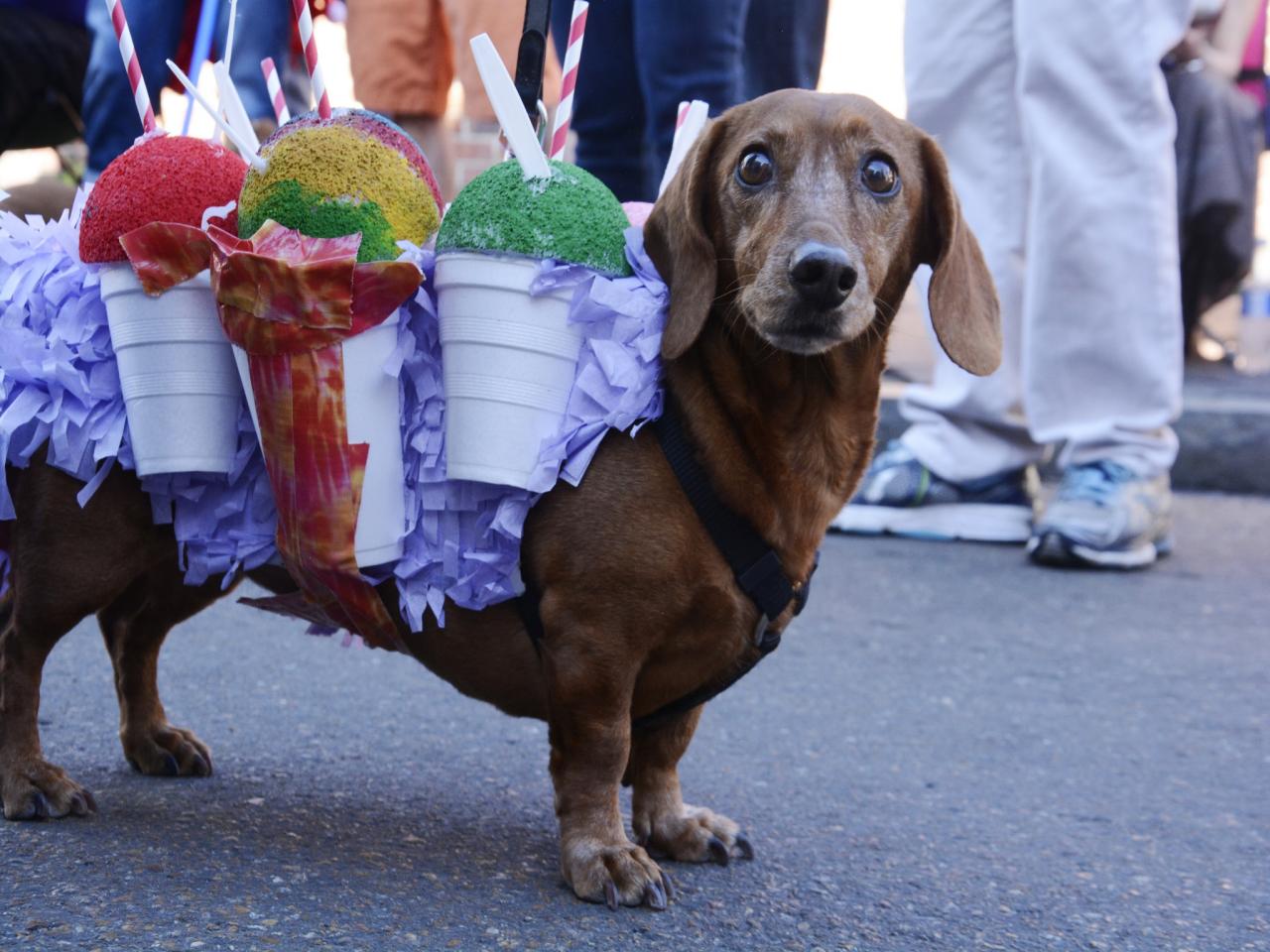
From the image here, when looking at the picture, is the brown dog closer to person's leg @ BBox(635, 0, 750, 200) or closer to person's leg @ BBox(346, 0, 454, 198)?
person's leg @ BBox(635, 0, 750, 200)

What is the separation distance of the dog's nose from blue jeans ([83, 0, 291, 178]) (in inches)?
95.9

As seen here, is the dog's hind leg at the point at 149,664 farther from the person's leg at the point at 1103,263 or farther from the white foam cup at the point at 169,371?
the person's leg at the point at 1103,263

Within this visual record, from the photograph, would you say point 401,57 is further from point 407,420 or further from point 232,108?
point 407,420

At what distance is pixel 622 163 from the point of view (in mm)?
3658

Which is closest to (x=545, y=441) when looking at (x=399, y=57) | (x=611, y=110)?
(x=611, y=110)

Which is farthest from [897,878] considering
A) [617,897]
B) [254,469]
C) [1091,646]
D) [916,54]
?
[916,54]

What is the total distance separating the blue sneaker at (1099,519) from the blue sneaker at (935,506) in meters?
0.29

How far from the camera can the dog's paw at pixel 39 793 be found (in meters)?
2.17

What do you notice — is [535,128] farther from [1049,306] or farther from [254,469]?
[1049,306]

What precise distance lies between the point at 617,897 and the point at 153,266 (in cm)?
105

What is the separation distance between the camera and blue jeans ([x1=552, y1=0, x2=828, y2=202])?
322cm

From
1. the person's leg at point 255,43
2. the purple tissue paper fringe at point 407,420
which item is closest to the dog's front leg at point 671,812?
the purple tissue paper fringe at point 407,420

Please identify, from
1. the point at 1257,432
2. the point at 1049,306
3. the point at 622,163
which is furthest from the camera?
the point at 1257,432

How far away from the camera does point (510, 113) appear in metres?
2.03
